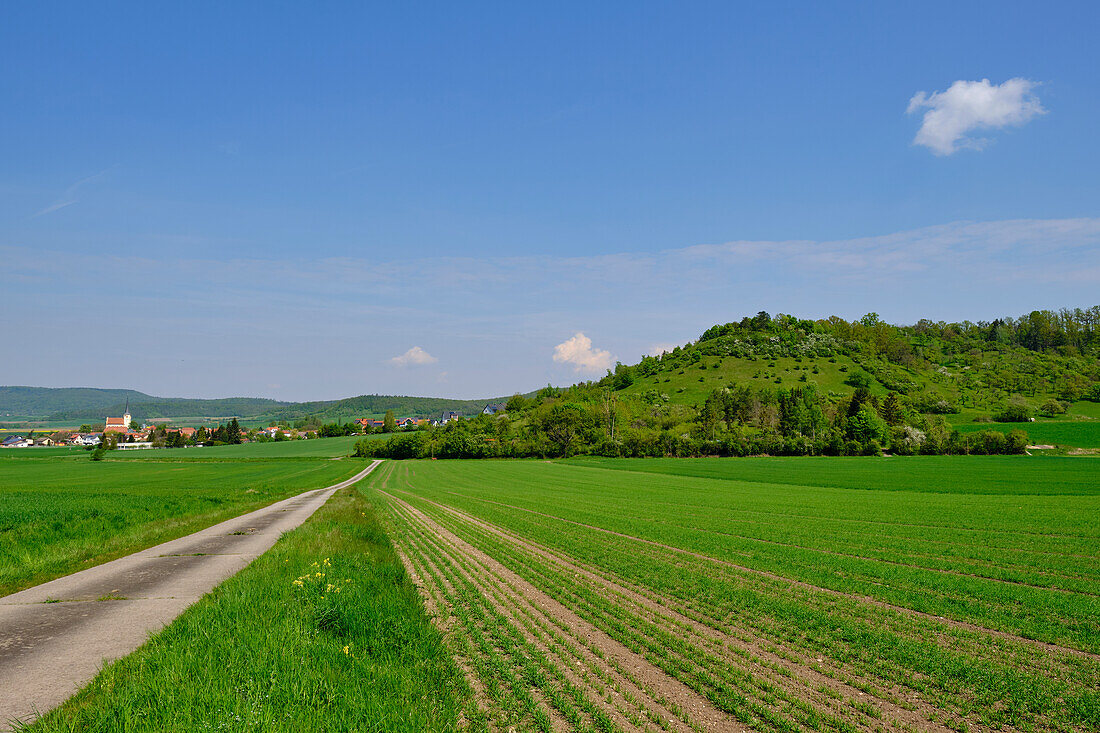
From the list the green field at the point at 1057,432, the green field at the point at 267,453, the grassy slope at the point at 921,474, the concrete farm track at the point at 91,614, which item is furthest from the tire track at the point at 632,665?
the green field at the point at 267,453

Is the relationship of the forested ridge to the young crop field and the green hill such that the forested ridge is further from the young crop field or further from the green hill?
the young crop field

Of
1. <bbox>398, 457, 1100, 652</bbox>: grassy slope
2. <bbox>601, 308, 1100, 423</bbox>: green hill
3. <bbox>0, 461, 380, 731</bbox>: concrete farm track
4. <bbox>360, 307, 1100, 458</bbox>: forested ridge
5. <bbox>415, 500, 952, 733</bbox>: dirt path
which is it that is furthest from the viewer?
<bbox>601, 308, 1100, 423</bbox>: green hill

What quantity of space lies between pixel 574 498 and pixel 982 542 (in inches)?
1003

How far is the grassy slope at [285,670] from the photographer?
5.88 m

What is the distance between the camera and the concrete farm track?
23.7 feet

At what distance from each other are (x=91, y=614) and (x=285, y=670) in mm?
6466

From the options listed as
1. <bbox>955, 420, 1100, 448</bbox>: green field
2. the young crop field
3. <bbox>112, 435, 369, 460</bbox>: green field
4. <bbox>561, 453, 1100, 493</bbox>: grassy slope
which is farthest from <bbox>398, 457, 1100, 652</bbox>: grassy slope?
<bbox>112, 435, 369, 460</bbox>: green field

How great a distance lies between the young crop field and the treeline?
63918mm

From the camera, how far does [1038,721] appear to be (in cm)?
748

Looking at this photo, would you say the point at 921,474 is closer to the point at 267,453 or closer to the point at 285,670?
the point at 285,670

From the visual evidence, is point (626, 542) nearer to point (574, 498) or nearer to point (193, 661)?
point (193, 661)

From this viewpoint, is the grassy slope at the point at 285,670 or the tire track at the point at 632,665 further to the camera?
the tire track at the point at 632,665

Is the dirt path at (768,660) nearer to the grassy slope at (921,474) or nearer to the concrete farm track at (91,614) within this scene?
the concrete farm track at (91,614)

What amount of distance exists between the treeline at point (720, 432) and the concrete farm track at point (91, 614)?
88921 millimetres
